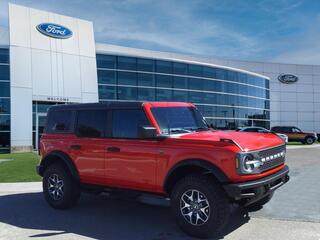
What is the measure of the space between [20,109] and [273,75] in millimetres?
38940

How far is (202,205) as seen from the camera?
6.05 meters

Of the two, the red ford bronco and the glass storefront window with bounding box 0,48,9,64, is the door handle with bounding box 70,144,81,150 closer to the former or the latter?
the red ford bronco

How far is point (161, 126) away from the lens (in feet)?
22.4

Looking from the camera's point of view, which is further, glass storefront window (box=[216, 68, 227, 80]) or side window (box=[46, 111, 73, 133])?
glass storefront window (box=[216, 68, 227, 80])

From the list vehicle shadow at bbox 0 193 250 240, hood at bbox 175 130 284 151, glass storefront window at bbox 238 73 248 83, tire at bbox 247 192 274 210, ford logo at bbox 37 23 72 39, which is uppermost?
ford logo at bbox 37 23 72 39

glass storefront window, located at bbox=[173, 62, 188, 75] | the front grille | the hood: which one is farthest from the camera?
glass storefront window, located at bbox=[173, 62, 188, 75]

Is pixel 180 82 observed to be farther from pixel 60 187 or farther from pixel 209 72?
pixel 60 187

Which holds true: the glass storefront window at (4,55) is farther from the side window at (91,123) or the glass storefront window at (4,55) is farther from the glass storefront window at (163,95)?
the side window at (91,123)

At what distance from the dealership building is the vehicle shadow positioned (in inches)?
790

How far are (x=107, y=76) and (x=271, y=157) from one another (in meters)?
27.7

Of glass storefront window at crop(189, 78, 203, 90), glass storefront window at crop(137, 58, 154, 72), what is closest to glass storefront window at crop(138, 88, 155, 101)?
glass storefront window at crop(137, 58, 154, 72)

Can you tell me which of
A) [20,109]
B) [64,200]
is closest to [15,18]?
[20,109]

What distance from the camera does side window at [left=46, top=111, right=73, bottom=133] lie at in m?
8.39

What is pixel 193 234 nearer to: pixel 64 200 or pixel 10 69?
pixel 64 200
